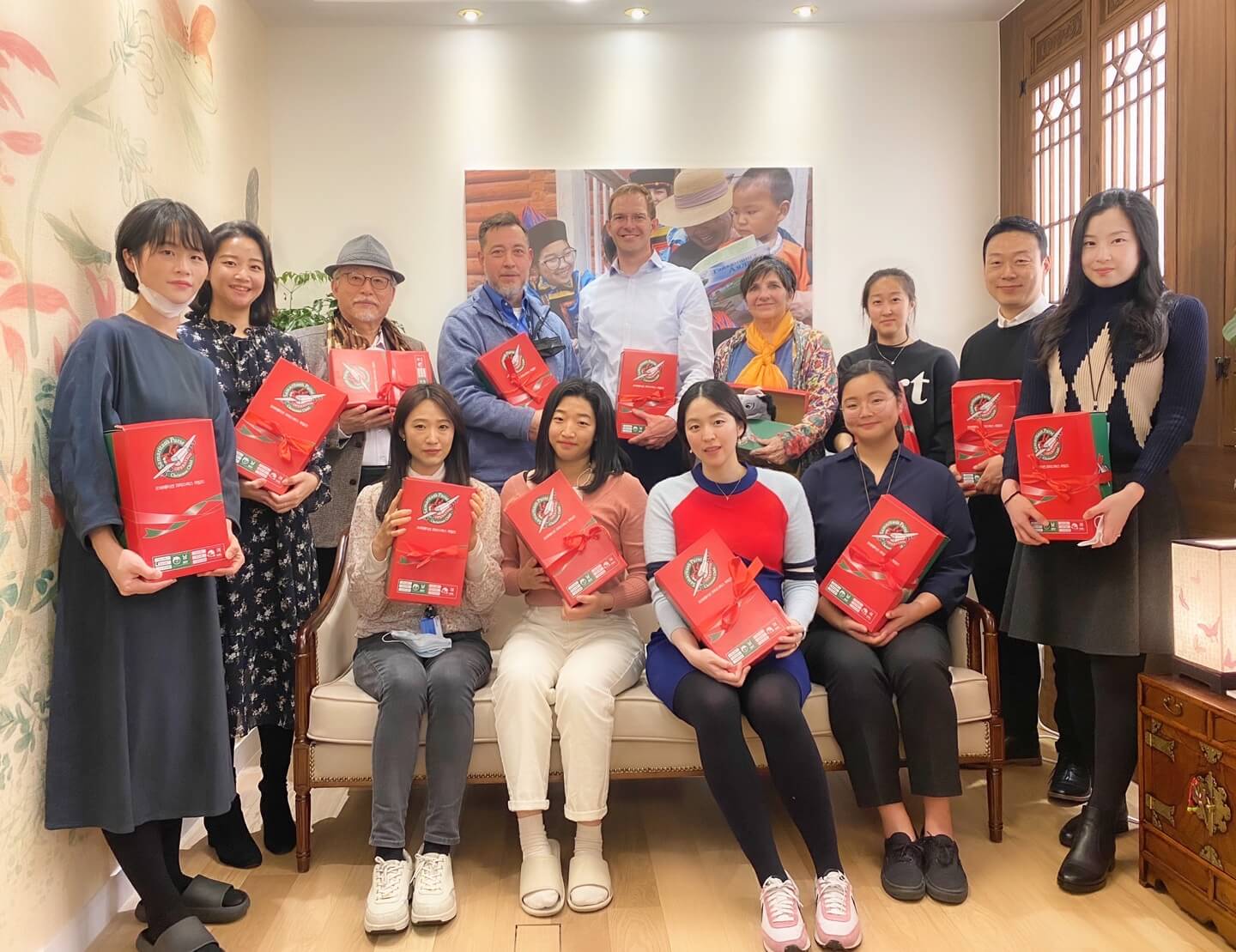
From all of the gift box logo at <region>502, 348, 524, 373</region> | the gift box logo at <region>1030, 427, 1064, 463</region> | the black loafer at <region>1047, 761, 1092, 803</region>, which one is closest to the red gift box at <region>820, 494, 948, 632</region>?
the gift box logo at <region>1030, 427, 1064, 463</region>

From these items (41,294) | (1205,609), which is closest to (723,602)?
(1205,609)

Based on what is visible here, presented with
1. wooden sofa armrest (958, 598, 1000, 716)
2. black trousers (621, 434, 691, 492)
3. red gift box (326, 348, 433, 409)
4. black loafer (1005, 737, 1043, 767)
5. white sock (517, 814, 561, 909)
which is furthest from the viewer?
black loafer (1005, 737, 1043, 767)

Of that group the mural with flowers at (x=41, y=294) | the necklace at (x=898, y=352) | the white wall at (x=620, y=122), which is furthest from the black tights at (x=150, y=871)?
the white wall at (x=620, y=122)

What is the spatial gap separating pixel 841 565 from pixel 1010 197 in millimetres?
2718

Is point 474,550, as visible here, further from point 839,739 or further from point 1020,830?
point 1020,830

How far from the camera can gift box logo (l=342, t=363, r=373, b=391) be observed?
2.88 metres

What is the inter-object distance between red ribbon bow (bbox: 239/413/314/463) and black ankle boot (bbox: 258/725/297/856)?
2.65 feet

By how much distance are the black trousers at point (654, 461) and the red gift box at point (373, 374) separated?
730 mm

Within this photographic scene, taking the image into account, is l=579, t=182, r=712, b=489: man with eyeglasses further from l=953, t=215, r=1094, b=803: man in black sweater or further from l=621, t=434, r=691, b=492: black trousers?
l=953, t=215, r=1094, b=803: man in black sweater

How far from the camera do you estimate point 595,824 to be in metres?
2.47

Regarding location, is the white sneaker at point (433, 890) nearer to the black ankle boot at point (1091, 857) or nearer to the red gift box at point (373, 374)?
the red gift box at point (373, 374)

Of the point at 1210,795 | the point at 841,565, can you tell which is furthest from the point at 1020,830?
the point at 841,565

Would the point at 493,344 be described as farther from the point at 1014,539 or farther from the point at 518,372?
the point at 1014,539

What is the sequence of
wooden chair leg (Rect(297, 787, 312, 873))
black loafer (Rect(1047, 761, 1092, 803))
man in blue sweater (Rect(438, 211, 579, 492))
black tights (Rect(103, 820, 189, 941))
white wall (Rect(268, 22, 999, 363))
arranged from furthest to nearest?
white wall (Rect(268, 22, 999, 363)) → man in blue sweater (Rect(438, 211, 579, 492)) → black loafer (Rect(1047, 761, 1092, 803)) → wooden chair leg (Rect(297, 787, 312, 873)) → black tights (Rect(103, 820, 189, 941))
